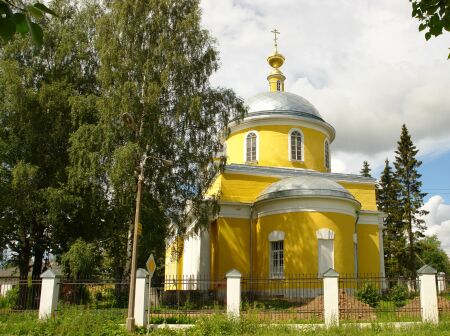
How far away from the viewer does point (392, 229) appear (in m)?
34.7

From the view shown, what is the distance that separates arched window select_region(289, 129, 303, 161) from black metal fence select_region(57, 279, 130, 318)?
11.9m

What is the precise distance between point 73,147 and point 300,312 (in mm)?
9130

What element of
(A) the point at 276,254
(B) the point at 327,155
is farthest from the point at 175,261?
(B) the point at 327,155

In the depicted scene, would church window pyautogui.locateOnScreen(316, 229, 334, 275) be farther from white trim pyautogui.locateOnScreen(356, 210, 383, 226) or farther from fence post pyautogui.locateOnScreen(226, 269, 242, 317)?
fence post pyautogui.locateOnScreen(226, 269, 242, 317)

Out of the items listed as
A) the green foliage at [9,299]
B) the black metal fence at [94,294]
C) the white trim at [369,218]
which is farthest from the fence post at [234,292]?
the white trim at [369,218]

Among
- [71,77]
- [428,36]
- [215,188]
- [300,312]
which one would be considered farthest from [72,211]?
[428,36]

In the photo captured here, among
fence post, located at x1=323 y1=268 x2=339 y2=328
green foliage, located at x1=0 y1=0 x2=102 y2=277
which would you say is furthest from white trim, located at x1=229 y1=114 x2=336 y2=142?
fence post, located at x1=323 y1=268 x2=339 y2=328

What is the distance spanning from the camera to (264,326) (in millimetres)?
11062

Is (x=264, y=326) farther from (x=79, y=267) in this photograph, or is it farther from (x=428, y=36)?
(x=428, y=36)

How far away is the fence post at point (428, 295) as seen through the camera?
1235cm

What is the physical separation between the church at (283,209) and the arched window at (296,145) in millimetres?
52

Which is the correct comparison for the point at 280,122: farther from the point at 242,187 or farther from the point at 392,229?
the point at 392,229

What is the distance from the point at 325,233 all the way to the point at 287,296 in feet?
9.48

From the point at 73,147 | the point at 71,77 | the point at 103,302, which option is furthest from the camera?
the point at 71,77
